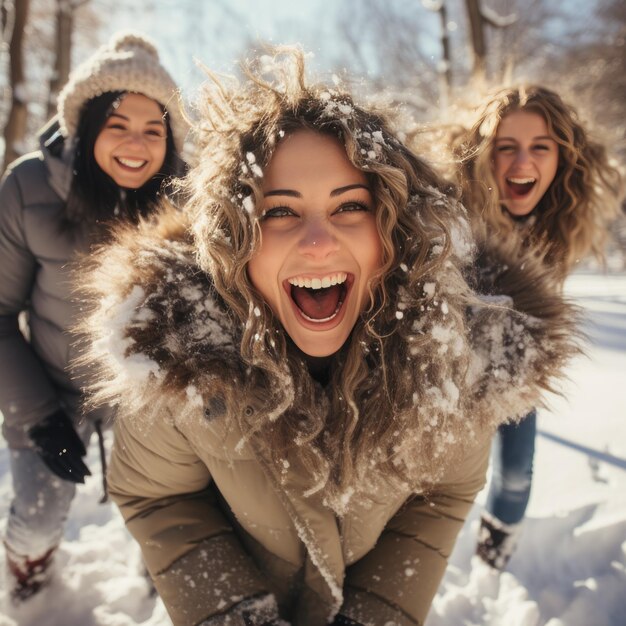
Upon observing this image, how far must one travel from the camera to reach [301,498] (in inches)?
54.1

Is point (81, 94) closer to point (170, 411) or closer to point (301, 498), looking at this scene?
point (170, 411)

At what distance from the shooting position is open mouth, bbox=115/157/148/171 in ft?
6.88

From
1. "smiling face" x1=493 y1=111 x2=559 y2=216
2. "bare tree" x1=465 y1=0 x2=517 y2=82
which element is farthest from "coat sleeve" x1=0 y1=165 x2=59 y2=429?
"bare tree" x1=465 y1=0 x2=517 y2=82

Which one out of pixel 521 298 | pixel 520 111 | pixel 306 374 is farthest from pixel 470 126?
pixel 306 374

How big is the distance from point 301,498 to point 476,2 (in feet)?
20.9

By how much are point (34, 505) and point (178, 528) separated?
99 cm

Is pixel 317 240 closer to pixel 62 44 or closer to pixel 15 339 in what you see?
pixel 15 339

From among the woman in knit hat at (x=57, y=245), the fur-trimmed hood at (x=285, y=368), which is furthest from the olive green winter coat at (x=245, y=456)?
the woman in knit hat at (x=57, y=245)

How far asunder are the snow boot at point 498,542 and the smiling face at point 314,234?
5.02 feet

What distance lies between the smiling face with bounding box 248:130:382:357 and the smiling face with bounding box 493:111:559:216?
4.04 ft

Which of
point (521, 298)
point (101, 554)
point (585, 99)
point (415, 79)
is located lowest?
point (101, 554)

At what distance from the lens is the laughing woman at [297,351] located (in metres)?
1.28

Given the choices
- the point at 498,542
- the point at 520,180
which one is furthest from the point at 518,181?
the point at 498,542

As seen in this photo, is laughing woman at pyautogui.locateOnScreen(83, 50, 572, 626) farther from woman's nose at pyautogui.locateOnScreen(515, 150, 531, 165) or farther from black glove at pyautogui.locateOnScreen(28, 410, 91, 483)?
woman's nose at pyautogui.locateOnScreen(515, 150, 531, 165)
